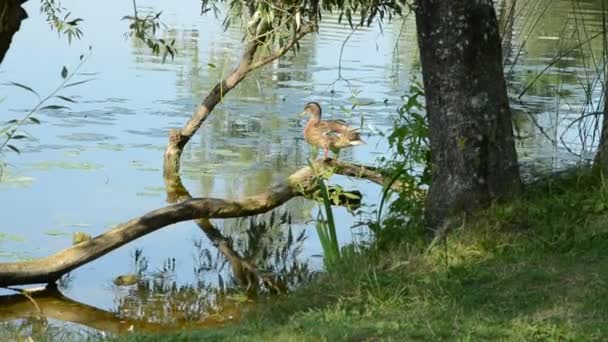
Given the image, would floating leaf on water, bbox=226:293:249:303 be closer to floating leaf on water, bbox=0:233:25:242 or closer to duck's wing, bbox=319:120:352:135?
floating leaf on water, bbox=0:233:25:242

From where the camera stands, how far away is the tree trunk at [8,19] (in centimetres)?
522

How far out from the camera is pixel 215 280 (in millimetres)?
10398

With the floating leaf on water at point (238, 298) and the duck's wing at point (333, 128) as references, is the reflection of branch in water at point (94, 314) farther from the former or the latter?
the duck's wing at point (333, 128)

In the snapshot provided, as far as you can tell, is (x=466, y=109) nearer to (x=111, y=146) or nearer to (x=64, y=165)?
(x=64, y=165)

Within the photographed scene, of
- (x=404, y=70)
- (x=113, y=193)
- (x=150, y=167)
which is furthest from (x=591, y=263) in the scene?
(x=404, y=70)

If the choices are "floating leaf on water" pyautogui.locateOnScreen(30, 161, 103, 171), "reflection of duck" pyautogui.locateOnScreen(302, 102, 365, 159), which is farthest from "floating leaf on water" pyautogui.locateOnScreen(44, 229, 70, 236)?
"reflection of duck" pyautogui.locateOnScreen(302, 102, 365, 159)

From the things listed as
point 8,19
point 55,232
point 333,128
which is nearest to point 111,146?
point 333,128

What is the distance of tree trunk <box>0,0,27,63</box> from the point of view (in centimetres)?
522

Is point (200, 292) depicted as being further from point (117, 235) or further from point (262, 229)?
point (262, 229)

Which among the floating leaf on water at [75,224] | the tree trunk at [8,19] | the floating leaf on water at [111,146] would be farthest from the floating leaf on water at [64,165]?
the tree trunk at [8,19]

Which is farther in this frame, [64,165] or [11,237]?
[64,165]

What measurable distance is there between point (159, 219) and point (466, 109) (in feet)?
11.8

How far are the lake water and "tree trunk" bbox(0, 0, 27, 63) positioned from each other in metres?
1.71

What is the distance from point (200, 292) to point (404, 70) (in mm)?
11903
